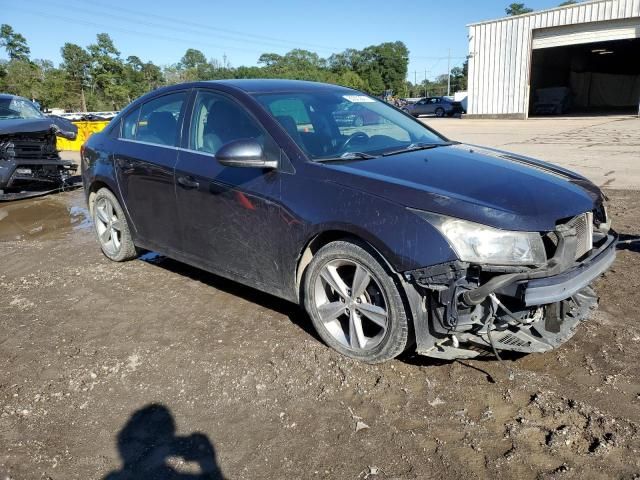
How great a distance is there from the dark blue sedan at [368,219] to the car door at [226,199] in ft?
0.04

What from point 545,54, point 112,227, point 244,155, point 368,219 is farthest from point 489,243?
point 545,54

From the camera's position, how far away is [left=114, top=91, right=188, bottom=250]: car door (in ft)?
14.0

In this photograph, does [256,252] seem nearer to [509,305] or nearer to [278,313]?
[278,313]

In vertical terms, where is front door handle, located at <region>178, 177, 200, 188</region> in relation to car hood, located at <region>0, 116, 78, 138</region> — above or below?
below

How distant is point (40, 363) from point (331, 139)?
2443 mm

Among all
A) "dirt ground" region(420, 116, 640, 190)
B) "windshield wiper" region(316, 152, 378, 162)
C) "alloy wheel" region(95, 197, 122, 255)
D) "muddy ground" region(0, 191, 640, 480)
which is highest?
"windshield wiper" region(316, 152, 378, 162)

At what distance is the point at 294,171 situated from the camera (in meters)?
3.36

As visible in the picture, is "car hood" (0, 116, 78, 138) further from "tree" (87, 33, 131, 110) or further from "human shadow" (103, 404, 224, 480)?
"tree" (87, 33, 131, 110)

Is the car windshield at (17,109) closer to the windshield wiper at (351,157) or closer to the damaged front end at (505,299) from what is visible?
the windshield wiper at (351,157)

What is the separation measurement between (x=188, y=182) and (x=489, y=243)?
2328 mm

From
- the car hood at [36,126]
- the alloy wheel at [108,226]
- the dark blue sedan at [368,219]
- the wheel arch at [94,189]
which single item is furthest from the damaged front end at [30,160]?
the dark blue sedan at [368,219]

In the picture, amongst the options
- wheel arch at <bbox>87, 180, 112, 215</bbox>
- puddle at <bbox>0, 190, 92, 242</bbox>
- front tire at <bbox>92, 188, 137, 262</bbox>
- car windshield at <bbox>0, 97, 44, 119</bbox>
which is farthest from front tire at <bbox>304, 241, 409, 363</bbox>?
car windshield at <bbox>0, 97, 44, 119</bbox>

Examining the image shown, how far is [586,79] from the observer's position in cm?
4259

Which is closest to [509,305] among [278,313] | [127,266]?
[278,313]
